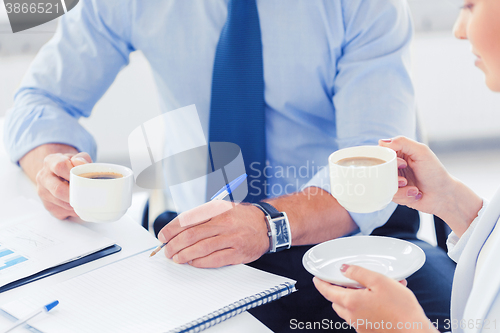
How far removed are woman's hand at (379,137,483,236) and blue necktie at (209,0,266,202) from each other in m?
0.36

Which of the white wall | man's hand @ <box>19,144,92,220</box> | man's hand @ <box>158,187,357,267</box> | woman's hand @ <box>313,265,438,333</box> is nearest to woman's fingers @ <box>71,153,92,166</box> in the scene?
man's hand @ <box>19,144,92,220</box>

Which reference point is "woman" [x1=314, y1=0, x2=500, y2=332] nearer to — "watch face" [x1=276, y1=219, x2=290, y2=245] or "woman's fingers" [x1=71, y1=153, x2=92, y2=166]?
"watch face" [x1=276, y1=219, x2=290, y2=245]

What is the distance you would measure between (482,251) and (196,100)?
30.5 inches

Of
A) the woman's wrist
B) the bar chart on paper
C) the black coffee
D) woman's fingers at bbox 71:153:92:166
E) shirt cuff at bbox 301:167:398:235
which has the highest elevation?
the black coffee

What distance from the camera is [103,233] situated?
868 mm

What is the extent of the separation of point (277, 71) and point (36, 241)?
0.65 m

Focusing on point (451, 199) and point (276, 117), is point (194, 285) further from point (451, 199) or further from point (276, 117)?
point (276, 117)

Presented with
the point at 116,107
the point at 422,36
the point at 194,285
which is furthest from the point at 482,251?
the point at 422,36

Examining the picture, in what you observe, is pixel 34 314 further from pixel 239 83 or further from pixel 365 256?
pixel 239 83

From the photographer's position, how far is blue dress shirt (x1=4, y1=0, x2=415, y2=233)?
1063 millimetres

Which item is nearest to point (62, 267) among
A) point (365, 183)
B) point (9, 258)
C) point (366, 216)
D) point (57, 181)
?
point (9, 258)

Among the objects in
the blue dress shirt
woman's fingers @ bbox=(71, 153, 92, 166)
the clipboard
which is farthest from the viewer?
the blue dress shirt

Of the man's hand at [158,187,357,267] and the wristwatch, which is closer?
the man's hand at [158,187,357,267]

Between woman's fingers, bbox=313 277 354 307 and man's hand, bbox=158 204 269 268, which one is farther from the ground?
woman's fingers, bbox=313 277 354 307
